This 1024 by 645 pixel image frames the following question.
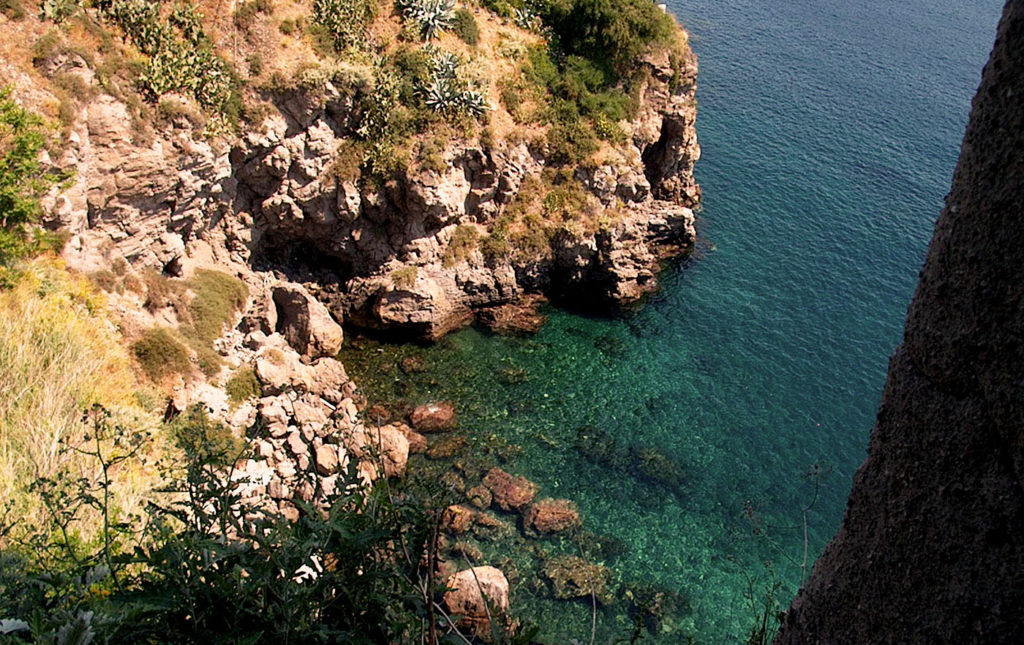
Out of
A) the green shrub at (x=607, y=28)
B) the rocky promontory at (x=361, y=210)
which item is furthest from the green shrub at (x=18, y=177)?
the green shrub at (x=607, y=28)

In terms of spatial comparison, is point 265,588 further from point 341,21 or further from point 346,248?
point 341,21

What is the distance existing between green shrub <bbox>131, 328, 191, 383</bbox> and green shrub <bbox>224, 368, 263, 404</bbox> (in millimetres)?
1542

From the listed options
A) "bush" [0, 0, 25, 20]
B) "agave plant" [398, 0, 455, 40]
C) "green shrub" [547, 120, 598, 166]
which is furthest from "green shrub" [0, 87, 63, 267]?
"green shrub" [547, 120, 598, 166]

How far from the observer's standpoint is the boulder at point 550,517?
2422 centimetres

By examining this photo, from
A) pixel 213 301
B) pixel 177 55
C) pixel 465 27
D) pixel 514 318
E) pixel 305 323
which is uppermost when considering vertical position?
pixel 465 27

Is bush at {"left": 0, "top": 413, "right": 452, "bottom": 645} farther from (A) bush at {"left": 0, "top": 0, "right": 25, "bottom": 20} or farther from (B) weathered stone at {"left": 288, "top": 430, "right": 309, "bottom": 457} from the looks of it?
(A) bush at {"left": 0, "top": 0, "right": 25, "bottom": 20}

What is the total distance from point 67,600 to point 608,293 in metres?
29.0

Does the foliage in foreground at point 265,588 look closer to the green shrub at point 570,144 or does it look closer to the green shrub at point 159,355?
the green shrub at point 159,355

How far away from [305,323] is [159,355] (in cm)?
635

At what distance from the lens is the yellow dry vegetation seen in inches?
501

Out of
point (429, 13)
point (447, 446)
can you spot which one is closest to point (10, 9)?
point (429, 13)

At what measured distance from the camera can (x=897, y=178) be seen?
45.3m

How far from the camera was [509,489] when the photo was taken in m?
25.2

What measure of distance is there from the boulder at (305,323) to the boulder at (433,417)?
439cm
